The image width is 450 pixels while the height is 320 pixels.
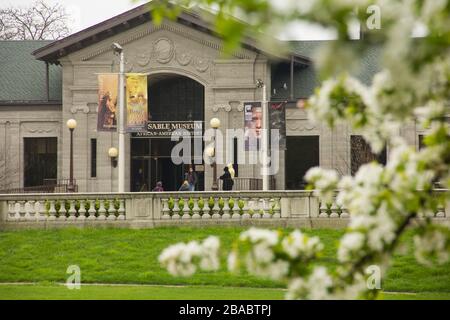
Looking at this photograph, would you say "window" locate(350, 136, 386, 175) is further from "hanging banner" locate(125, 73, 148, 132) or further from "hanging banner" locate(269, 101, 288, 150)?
"hanging banner" locate(125, 73, 148, 132)

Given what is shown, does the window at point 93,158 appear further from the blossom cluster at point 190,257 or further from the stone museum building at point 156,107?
the blossom cluster at point 190,257

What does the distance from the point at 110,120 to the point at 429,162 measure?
3420 cm

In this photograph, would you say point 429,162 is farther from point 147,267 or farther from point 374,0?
point 147,267

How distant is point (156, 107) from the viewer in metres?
51.6

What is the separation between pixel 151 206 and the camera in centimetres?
3005

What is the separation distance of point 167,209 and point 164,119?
69.9 ft

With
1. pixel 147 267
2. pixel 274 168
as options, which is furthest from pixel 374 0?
pixel 274 168

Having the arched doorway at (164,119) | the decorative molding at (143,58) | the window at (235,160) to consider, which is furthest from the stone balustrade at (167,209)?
the arched doorway at (164,119)

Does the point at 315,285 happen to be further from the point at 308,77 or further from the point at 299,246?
the point at 308,77

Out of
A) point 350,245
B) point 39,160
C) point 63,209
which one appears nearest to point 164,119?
point 39,160

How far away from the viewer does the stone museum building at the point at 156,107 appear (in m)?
49.3

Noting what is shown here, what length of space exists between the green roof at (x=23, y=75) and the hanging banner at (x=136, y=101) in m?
13.8

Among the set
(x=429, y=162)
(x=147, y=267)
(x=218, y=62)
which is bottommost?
(x=147, y=267)

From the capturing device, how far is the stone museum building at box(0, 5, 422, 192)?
49.3m
